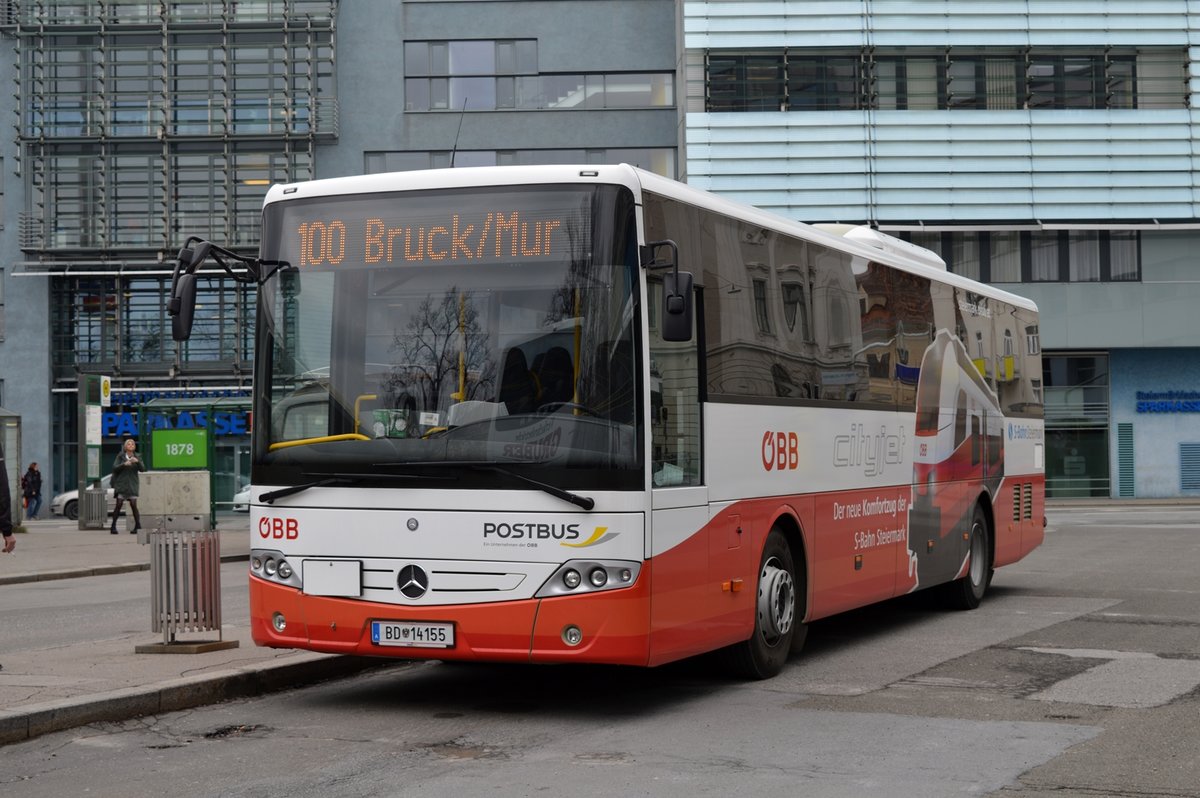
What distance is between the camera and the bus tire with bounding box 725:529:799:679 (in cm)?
1004

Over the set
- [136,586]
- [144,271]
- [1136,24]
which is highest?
[1136,24]

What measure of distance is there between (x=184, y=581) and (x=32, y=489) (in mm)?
36074

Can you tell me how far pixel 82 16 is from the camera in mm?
45219

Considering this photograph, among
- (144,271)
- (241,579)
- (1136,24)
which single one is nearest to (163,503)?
(241,579)

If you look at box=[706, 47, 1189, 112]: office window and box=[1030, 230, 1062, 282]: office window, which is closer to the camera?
box=[706, 47, 1189, 112]: office window

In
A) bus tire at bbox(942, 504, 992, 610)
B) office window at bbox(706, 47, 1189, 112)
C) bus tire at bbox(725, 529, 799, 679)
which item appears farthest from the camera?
office window at bbox(706, 47, 1189, 112)

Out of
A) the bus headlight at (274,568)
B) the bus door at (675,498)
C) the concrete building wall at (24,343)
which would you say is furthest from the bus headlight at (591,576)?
the concrete building wall at (24,343)

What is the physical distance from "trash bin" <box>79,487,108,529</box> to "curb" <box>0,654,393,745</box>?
83.2ft

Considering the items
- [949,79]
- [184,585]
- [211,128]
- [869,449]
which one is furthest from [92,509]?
[949,79]

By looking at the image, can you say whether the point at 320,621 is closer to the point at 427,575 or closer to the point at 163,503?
the point at 427,575

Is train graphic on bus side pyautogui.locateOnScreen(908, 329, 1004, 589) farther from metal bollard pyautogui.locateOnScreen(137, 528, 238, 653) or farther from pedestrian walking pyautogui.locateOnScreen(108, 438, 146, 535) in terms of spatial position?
pedestrian walking pyautogui.locateOnScreen(108, 438, 146, 535)

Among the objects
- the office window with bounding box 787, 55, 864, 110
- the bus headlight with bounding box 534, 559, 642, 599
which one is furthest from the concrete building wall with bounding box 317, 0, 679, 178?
the bus headlight with bounding box 534, 559, 642, 599

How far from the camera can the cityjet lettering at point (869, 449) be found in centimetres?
1162

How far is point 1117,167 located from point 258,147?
24.6 metres
